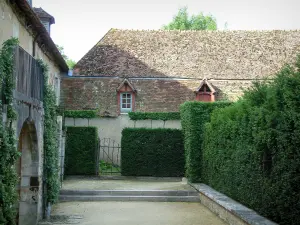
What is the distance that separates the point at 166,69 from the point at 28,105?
16385 millimetres

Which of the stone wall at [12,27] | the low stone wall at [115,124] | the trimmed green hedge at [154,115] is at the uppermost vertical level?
the stone wall at [12,27]

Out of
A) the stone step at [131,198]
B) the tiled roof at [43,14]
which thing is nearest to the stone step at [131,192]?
the stone step at [131,198]

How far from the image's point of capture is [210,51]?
25453 mm

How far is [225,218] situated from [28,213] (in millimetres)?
4530

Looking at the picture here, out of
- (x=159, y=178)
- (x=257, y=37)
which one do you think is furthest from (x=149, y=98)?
(x=257, y=37)

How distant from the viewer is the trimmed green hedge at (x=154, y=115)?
2269cm

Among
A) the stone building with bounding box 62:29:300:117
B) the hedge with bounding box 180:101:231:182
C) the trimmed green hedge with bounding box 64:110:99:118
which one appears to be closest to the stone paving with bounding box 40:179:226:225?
the hedge with bounding box 180:101:231:182

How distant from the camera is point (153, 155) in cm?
1931

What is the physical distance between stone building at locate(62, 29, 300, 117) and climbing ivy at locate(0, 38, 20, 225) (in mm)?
16362

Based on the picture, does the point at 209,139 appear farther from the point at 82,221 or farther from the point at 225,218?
the point at 82,221

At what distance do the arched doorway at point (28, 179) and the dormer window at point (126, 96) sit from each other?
1359cm

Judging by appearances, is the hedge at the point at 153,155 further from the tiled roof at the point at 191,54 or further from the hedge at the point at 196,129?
the tiled roof at the point at 191,54

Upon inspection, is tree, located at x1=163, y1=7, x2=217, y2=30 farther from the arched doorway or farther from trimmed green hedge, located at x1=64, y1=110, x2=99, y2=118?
the arched doorway

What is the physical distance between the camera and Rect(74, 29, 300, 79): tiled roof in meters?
24.2
